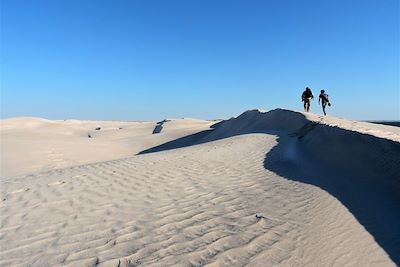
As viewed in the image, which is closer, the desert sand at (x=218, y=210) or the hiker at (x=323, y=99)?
the desert sand at (x=218, y=210)

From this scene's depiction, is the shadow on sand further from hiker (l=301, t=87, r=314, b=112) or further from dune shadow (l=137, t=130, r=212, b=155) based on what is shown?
dune shadow (l=137, t=130, r=212, b=155)

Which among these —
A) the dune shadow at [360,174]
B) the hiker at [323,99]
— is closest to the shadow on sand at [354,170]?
the dune shadow at [360,174]

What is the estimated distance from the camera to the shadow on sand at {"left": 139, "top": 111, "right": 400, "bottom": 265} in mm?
5211

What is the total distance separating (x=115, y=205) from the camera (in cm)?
599

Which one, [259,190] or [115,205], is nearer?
[115,205]

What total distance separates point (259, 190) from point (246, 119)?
58.0 ft

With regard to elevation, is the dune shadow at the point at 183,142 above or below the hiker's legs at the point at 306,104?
below

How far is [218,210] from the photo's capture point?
18.0ft

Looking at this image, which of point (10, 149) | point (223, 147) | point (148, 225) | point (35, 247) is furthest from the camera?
point (10, 149)

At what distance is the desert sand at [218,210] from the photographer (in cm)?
405

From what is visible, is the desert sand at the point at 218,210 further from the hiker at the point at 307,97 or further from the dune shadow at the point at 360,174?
the hiker at the point at 307,97

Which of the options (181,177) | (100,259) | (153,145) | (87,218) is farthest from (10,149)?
(100,259)

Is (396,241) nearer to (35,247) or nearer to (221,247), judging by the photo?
(221,247)

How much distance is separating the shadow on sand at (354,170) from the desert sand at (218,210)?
0.09 feet
